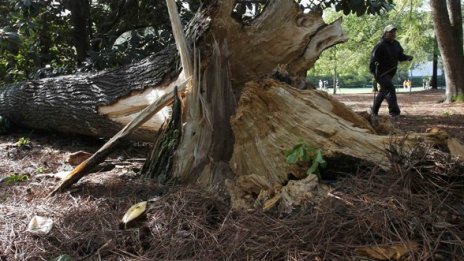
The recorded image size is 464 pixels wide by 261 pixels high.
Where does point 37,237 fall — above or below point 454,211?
below

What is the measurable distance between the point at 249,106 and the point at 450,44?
9.74 m

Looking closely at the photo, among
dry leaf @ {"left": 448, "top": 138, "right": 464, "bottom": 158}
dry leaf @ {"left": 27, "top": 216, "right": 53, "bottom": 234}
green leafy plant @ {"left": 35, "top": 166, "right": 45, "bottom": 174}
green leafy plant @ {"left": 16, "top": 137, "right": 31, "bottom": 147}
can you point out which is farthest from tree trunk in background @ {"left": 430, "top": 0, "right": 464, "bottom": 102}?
dry leaf @ {"left": 27, "top": 216, "right": 53, "bottom": 234}

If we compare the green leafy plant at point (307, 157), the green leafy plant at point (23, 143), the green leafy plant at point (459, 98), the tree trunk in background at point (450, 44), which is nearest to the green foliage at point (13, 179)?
the green leafy plant at point (23, 143)

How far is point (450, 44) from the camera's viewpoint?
11.2m

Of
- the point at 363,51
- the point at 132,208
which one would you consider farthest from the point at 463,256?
A: the point at 363,51

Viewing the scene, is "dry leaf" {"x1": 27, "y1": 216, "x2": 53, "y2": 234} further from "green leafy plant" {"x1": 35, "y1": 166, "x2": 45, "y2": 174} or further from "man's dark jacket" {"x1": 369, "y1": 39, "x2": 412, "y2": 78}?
"man's dark jacket" {"x1": 369, "y1": 39, "x2": 412, "y2": 78}

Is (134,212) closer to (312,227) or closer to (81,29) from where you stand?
(312,227)

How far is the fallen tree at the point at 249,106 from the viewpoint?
3.01 metres

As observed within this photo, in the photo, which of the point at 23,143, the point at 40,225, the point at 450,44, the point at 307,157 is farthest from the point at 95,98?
Result: the point at 450,44

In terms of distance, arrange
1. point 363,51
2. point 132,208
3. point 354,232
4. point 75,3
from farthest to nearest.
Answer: point 363,51 → point 75,3 → point 132,208 → point 354,232

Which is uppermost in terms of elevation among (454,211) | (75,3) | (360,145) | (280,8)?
(75,3)

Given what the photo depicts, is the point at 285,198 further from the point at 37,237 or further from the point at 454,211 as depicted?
the point at 37,237

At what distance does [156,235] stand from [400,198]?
1456 mm

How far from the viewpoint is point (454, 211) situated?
229 centimetres
